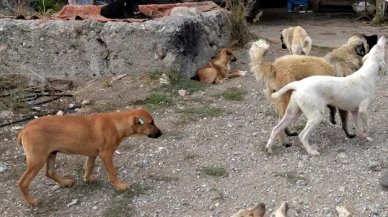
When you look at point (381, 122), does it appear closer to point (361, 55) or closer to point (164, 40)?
point (361, 55)

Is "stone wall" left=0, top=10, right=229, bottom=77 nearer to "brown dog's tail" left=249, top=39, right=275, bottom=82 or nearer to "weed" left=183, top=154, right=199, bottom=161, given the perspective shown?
"brown dog's tail" left=249, top=39, right=275, bottom=82

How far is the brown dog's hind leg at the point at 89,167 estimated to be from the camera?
187 inches

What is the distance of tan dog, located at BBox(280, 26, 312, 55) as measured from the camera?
866 cm

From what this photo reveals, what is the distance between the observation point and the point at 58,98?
287 inches

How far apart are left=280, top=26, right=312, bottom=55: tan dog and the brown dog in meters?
4.81

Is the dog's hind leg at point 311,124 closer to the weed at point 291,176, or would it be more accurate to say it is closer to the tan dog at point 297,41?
the weed at point 291,176

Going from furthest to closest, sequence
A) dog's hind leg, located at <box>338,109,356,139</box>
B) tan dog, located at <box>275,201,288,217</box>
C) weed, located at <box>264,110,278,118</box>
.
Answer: weed, located at <box>264,110,278,118</box> → dog's hind leg, located at <box>338,109,356,139</box> → tan dog, located at <box>275,201,288,217</box>

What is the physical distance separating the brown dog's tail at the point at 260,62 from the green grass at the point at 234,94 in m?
1.67

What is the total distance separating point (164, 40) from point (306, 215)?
4.31 metres

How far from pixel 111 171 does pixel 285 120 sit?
76.1 inches

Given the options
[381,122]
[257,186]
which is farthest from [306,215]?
[381,122]

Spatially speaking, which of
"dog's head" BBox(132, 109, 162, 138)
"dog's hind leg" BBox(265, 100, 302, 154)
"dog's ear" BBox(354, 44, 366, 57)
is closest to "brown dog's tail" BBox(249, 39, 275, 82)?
"dog's hind leg" BBox(265, 100, 302, 154)

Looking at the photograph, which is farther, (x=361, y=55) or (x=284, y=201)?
(x=361, y=55)

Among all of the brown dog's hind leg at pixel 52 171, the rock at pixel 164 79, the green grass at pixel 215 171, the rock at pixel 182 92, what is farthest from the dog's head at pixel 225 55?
the brown dog's hind leg at pixel 52 171
